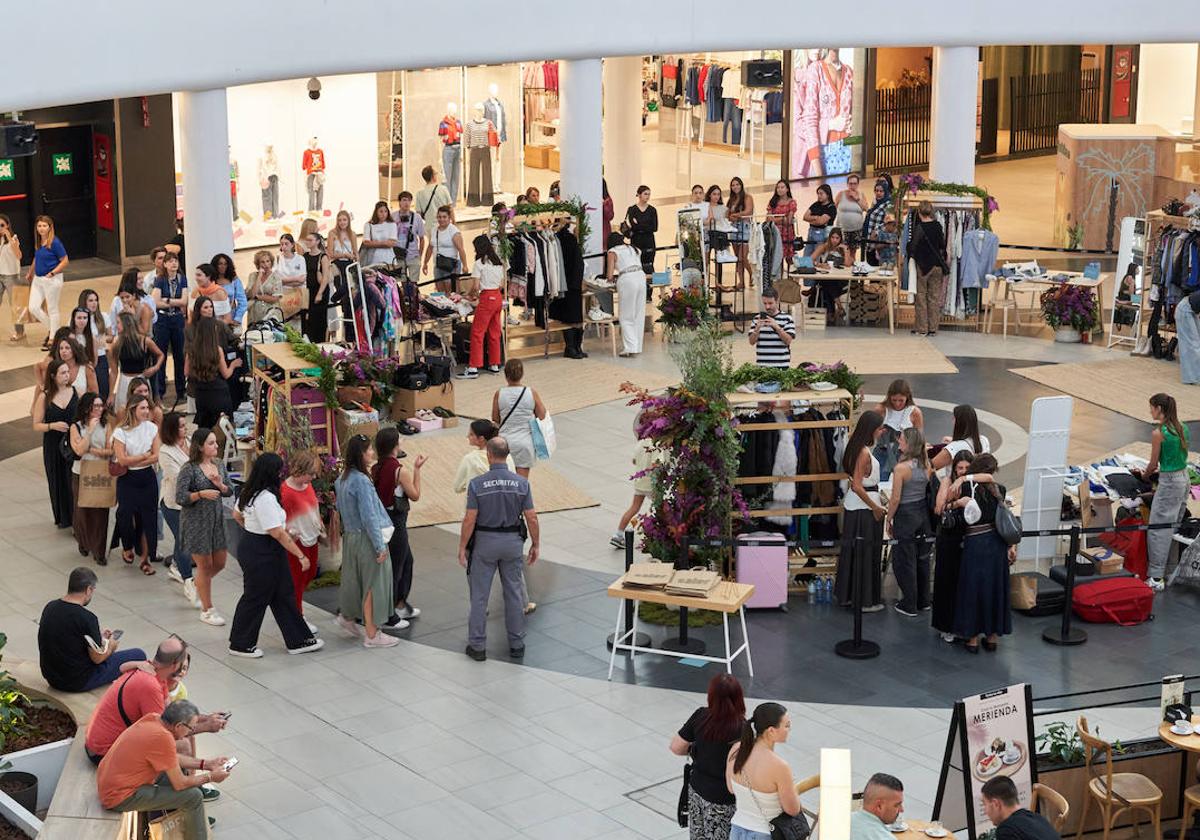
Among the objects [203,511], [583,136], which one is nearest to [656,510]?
[203,511]

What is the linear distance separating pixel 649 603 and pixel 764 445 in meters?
1.44

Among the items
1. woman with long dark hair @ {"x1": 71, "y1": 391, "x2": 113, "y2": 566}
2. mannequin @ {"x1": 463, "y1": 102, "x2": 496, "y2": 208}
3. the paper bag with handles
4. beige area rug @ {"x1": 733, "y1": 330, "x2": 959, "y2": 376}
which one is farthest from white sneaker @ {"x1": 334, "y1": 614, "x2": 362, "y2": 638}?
mannequin @ {"x1": 463, "y1": 102, "x2": 496, "y2": 208}

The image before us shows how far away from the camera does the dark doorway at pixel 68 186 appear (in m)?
25.7

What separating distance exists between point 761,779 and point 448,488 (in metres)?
7.79

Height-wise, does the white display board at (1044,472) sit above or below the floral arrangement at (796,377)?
below

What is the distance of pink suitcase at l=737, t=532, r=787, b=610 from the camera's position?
13164 mm

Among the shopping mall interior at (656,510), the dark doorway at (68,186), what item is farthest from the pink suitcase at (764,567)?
the dark doorway at (68,186)

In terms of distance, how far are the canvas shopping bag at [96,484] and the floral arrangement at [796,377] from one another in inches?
189

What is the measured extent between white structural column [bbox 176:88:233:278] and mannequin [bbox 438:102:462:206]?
9265mm

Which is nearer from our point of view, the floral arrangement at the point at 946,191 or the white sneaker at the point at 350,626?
the white sneaker at the point at 350,626

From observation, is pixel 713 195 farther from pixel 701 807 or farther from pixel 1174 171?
pixel 701 807

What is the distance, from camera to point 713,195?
22.6 meters

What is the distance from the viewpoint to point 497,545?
12320 mm

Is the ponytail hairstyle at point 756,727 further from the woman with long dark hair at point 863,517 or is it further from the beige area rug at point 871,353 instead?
the beige area rug at point 871,353
